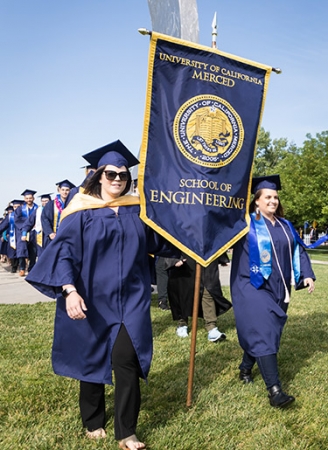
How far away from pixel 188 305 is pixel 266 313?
220cm

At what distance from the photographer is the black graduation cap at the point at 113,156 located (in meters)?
3.39

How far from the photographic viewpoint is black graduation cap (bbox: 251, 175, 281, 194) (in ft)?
14.6

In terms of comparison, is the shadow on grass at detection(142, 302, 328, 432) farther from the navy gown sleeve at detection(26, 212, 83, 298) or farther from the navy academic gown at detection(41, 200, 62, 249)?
the navy academic gown at detection(41, 200, 62, 249)

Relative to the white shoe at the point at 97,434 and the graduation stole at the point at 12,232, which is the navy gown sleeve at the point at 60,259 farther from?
the graduation stole at the point at 12,232

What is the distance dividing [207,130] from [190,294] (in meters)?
2.92

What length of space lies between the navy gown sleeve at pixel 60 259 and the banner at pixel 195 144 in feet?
1.83

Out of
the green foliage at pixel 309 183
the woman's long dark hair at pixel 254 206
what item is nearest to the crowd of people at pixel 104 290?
the woman's long dark hair at pixel 254 206

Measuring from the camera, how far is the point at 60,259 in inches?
125

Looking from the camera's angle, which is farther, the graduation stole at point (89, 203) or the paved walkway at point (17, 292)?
the paved walkway at point (17, 292)

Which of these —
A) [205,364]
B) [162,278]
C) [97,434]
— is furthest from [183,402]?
[162,278]

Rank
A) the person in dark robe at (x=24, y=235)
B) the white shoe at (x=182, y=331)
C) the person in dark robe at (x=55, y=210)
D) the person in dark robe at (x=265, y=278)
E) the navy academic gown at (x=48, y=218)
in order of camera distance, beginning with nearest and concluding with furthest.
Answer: the person in dark robe at (x=265, y=278)
the white shoe at (x=182, y=331)
the person in dark robe at (x=55, y=210)
the navy academic gown at (x=48, y=218)
the person in dark robe at (x=24, y=235)

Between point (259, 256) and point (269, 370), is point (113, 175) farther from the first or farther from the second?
point (269, 370)

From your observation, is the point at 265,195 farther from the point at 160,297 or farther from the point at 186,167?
the point at 160,297

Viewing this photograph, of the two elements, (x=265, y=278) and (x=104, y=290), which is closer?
(x=104, y=290)
